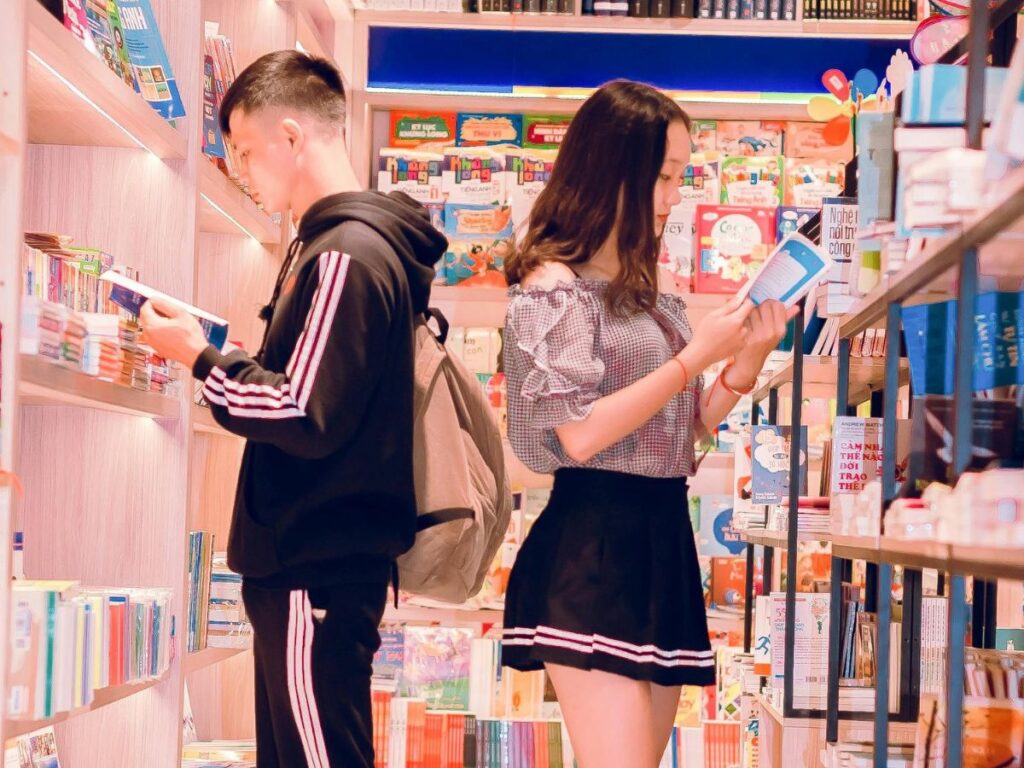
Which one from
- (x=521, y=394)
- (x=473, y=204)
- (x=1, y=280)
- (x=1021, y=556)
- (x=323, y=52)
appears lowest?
(x=1021, y=556)

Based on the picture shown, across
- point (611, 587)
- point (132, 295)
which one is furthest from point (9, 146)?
Result: point (611, 587)

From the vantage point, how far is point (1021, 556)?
1236mm

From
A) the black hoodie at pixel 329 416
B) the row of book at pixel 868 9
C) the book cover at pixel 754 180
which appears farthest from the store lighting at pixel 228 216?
the row of book at pixel 868 9

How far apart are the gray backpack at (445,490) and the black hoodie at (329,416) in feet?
0.22

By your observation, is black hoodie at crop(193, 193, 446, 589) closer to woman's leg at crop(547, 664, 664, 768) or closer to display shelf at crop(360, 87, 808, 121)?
woman's leg at crop(547, 664, 664, 768)

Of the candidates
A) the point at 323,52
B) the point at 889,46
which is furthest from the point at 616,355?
the point at 889,46

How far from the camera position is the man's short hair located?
7.63 ft

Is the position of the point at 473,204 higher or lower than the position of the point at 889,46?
lower

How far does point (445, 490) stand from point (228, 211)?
1.45m

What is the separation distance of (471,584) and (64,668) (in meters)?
0.69

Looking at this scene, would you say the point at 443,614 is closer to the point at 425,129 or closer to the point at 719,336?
the point at 425,129

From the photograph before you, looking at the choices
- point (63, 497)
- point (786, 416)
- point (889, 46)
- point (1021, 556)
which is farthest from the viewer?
point (889, 46)

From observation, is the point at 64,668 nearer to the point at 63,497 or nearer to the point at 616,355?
the point at 63,497

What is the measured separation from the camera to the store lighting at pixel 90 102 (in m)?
2.11
